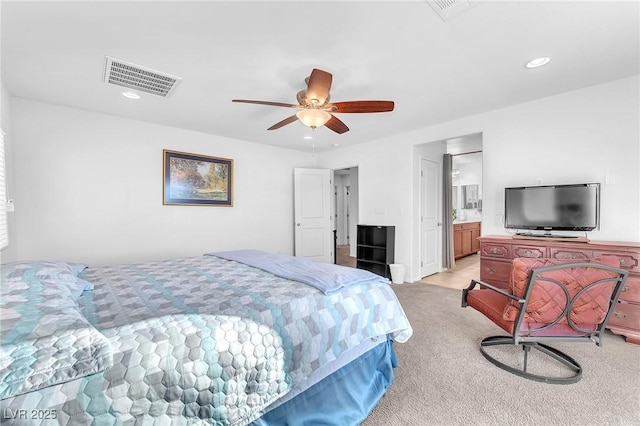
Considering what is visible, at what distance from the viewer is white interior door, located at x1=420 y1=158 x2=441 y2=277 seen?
460 cm

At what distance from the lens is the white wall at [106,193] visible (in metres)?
3.02

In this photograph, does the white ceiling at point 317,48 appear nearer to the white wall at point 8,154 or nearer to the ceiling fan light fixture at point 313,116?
the white wall at point 8,154

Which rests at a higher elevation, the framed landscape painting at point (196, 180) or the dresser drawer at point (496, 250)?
the framed landscape painting at point (196, 180)

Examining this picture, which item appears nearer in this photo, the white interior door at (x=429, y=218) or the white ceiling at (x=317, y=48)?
the white ceiling at (x=317, y=48)

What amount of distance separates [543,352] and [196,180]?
14.9ft

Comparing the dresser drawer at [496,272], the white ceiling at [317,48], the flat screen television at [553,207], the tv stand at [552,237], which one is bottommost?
the dresser drawer at [496,272]

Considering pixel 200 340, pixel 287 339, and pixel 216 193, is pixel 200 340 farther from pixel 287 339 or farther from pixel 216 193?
pixel 216 193

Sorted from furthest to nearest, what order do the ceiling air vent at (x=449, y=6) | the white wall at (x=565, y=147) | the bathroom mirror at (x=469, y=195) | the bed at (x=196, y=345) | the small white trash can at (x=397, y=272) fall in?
the bathroom mirror at (x=469, y=195) → the small white trash can at (x=397, y=272) → the white wall at (x=565, y=147) → the ceiling air vent at (x=449, y=6) → the bed at (x=196, y=345)

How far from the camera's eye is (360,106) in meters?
2.36

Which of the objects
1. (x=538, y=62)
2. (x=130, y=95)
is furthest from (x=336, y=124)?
(x=130, y=95)

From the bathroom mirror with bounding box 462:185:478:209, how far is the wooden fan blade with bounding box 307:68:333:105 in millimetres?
6310

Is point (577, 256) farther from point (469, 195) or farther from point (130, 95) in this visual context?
point (469, 195)

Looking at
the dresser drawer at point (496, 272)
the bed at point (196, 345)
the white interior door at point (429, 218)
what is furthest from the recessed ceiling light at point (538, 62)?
the bed at point (196, 345)

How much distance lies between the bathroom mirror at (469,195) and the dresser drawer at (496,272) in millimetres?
4680
